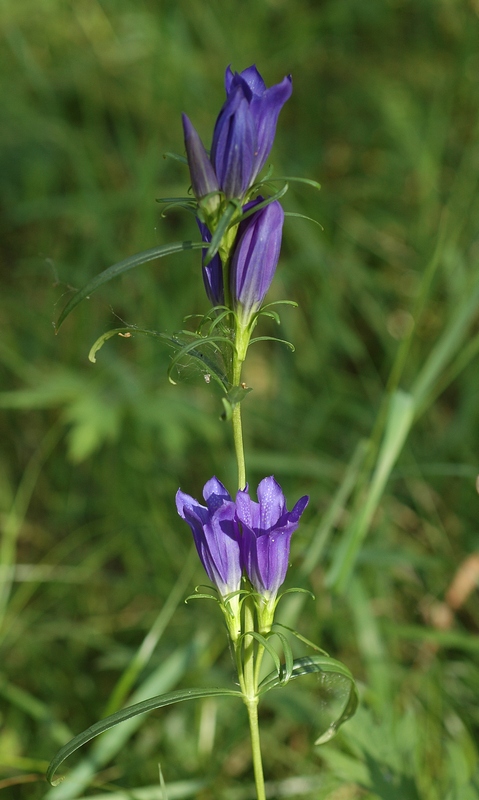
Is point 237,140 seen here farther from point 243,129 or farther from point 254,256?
point 254,256

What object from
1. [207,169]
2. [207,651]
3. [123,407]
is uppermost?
[123,407]

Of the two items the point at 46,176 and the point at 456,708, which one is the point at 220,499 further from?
the point at 46,176

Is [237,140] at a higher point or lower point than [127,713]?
higher

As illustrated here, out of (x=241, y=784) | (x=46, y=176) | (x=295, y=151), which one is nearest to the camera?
(x=241, y=784)

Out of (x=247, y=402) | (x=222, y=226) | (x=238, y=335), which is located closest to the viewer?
(x=222, y=226)

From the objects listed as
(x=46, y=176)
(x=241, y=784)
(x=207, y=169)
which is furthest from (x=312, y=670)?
(x=46, y=176)

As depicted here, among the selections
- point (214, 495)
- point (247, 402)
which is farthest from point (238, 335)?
point (247, 402)

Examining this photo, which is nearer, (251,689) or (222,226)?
(222,226)
